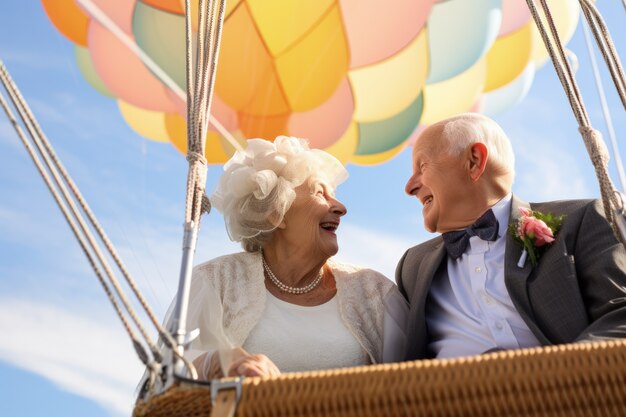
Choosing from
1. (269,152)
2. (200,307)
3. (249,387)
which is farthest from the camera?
(269,152)

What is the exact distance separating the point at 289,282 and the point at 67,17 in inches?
80.7

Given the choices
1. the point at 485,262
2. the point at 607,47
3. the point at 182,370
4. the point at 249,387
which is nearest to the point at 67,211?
the point at 182,370

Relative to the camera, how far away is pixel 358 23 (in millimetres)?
Result: 3639

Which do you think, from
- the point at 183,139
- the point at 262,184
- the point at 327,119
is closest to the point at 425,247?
the point at 262,184

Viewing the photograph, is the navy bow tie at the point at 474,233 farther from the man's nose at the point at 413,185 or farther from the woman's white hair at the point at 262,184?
the woman's white hair at the point at 262,184

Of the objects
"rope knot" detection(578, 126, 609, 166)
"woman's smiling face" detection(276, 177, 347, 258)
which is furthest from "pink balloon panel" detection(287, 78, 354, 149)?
"rope knot" detection(578, 126, 609, 166)

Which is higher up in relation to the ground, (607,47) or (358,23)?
(358,23)

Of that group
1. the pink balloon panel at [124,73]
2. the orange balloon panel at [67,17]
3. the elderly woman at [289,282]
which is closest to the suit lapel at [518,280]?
the elderly woman at [289,282]

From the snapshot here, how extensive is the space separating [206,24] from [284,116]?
2.07 metres

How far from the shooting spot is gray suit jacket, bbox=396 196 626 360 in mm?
1885

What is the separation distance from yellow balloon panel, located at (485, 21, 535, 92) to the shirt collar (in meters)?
1.72

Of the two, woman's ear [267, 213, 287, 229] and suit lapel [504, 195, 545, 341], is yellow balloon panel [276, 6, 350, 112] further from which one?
suit lapel [504, 195, 545, 341]

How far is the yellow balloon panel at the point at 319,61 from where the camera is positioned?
11.8ft

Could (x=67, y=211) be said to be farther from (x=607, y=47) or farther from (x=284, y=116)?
(x=284, y=116)
